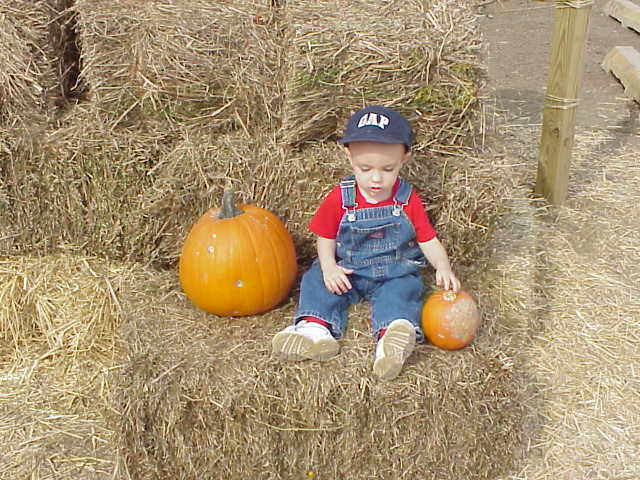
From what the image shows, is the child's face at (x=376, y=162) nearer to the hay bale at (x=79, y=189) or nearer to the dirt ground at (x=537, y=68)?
the hay bale at (x=79, y=189)

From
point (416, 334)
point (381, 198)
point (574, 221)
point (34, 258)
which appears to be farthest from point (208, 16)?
point (574, 221)

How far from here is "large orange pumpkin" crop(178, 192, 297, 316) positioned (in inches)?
112

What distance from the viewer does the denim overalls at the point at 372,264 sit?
2814mm

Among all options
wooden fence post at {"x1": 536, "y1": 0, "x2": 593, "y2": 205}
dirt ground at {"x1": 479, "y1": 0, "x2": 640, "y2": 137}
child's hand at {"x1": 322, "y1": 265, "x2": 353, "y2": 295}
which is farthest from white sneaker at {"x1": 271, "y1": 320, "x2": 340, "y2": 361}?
dirt ground at {"x1": 479, "y1": 0, "x2": 640, "y2": 137}

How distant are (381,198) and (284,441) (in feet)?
3.44

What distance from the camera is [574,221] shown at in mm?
4598

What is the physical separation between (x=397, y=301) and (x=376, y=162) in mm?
559

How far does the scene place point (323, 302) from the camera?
282cm

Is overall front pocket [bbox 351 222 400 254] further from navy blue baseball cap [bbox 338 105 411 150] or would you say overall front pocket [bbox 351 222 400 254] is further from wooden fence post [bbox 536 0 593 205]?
wooden fence post [bbox 536 0 593 205]

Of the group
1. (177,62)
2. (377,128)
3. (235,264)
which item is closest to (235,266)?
(235,264)

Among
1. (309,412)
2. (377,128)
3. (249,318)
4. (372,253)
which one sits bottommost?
(309,412)

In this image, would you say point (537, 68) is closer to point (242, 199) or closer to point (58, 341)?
point (242, 199)

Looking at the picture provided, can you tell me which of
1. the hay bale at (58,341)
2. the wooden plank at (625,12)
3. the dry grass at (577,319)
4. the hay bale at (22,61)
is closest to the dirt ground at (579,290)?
the dry grass at (577,319)

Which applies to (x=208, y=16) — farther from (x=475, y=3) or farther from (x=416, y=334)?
(x=416, y=334)
